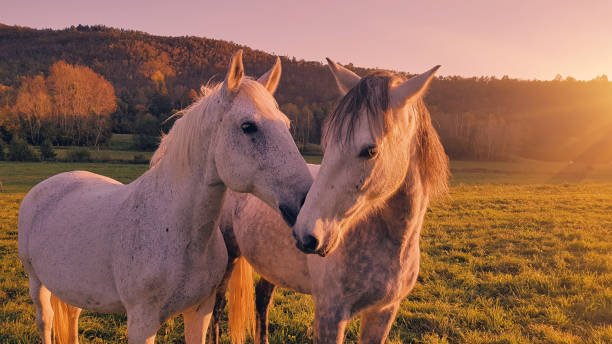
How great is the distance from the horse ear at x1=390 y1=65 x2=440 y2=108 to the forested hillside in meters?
32.9

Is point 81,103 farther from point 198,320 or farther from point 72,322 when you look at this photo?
point 198,320

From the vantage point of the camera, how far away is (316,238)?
5.36 feet

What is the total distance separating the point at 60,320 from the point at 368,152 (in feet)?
11.5

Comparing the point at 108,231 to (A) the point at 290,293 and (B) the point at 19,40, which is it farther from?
(B) the point at 19,40

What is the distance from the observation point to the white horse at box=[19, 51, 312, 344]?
185 centimetres

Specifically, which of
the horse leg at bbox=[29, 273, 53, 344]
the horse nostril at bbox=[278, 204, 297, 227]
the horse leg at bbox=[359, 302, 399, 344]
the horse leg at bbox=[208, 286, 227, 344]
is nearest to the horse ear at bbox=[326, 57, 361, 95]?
the horse nostril at bbox=[278, 204, 297, 227]

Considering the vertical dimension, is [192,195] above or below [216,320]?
above

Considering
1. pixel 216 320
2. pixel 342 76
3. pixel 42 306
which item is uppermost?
pixel 342 76

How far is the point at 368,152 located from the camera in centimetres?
176

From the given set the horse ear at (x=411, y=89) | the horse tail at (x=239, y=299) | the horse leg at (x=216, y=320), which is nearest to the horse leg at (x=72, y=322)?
the horse leg at (x=216, y=320)

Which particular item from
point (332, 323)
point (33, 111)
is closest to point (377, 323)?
point (332, 323)

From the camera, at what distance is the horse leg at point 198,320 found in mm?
2426

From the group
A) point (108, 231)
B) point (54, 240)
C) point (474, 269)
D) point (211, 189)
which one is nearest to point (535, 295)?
point (474, 269)

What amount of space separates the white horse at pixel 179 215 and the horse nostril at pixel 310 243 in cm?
17
